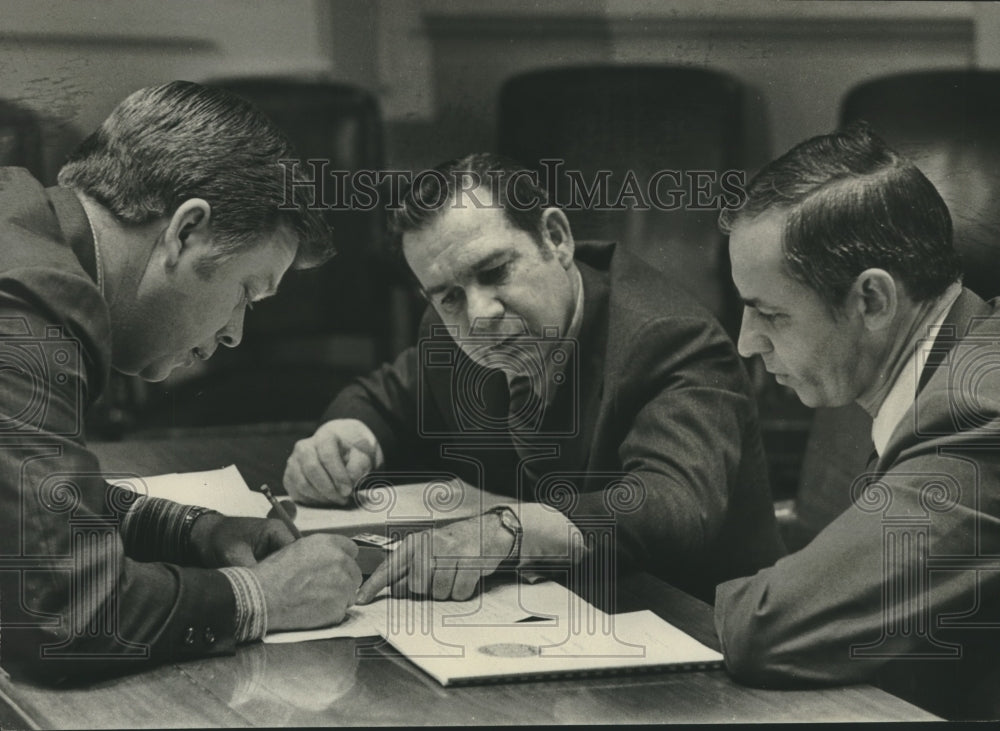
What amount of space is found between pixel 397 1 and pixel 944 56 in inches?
43.6

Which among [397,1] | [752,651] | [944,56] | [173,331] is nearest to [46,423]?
[173,331]

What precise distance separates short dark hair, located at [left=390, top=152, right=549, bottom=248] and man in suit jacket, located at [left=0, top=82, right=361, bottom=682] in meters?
0.23

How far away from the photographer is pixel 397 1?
252 centimetres

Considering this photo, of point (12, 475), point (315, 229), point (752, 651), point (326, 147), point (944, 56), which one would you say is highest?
point (944, 56)

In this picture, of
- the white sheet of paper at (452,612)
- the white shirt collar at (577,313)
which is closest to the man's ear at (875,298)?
the white shirt collar at (577,313)

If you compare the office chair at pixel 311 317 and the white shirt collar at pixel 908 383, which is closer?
the white shirt collar at pixel 908 383

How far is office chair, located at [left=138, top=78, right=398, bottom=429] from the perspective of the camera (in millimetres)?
2527

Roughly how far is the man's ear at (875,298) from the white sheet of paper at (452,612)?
751 mm

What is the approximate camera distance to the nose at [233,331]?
2511mm

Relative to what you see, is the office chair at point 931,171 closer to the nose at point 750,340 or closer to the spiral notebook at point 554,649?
the nose at point 750,340

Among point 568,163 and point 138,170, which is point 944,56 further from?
point 138,170

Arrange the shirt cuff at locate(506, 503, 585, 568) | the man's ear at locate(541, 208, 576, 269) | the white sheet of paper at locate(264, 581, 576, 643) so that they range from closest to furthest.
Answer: the white sheet of paper at locate(264, 581, 576, 643) < the shirt cuff at locate(506, 503, 585, 568) < the man's ear at locate(541, 208, 576, 269)

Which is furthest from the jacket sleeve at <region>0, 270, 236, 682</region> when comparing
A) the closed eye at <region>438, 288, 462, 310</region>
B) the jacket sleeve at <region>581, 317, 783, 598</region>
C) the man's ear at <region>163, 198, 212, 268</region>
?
Answer: the jacket sleeve at <region>581, 317, 783, 598</region>

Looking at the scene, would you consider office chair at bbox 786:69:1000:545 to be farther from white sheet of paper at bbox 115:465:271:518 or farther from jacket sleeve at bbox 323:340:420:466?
white sheet of paper at bbox 115:465:271:518
